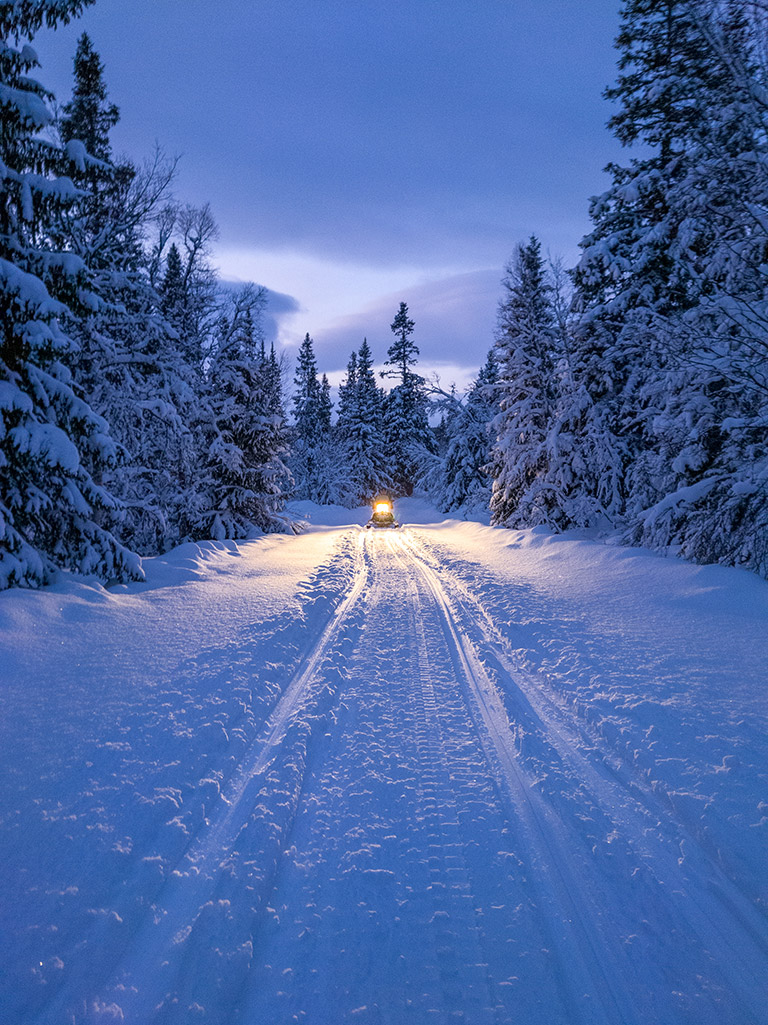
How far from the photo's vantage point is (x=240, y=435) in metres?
18.7

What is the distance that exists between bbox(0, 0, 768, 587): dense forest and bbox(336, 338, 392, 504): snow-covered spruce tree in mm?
26480

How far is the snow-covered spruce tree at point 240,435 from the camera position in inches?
710

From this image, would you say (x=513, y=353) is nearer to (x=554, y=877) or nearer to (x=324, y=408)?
(x=554, y=877)

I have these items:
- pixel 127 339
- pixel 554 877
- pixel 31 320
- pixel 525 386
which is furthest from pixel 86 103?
pixel 554 877

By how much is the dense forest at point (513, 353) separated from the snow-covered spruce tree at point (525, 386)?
0.36ft

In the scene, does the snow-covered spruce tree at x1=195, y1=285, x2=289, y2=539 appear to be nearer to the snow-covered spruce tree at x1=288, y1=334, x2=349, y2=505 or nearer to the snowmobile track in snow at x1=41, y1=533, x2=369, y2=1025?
the snowmobile track in snow at x1=41, y1=533, x2=369, y2=1025

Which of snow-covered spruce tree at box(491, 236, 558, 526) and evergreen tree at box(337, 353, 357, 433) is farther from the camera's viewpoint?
evergreen tree at box(337, 353, 357, 433)

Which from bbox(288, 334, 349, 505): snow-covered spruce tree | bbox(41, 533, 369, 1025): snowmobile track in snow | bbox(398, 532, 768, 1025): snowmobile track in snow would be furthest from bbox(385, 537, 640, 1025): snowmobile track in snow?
bbox(288, 334, 349, 505): snow-covered spruce tree

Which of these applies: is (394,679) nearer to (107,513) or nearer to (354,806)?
(354,806)

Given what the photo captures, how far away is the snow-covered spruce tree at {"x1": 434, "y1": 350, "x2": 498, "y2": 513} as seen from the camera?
31355mm

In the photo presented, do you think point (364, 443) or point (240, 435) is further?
point (364, 443)

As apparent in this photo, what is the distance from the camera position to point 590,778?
3490mm

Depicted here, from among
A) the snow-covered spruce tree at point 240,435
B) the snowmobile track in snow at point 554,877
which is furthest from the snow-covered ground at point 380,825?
the snow-covered spruce tree at point 240,435

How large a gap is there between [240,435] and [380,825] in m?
17.6
